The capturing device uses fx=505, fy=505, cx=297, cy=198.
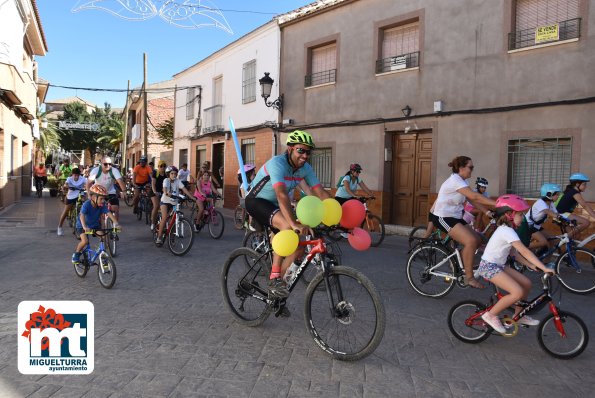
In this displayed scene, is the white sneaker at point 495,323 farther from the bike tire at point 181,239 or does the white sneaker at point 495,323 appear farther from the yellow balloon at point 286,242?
the bike tire at point 181,239

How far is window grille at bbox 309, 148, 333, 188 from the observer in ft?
50.0

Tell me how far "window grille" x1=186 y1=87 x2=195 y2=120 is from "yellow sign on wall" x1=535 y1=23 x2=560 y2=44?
16911 mm

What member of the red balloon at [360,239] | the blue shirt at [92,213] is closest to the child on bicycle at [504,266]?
the red balloon at [360,239]

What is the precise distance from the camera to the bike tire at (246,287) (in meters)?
4.68

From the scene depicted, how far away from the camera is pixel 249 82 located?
1902 cm

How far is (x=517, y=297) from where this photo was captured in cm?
A: 414

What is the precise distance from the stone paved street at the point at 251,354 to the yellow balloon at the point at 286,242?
831mm

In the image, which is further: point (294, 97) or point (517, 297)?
point (294, 97)

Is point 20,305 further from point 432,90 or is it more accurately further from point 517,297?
point 432,90

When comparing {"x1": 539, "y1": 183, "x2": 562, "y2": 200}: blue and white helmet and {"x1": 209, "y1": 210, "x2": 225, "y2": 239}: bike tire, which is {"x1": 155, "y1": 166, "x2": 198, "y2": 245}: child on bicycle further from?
{"x1": 539, "y1": 183, "x2": 562, "y2": 200}: blue and white helmet

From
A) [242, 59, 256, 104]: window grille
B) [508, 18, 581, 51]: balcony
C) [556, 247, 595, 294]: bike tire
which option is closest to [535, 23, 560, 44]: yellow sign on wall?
[508, 18, 581, 51]: balcony

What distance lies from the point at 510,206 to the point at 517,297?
84cm

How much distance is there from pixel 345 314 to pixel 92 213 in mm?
4232

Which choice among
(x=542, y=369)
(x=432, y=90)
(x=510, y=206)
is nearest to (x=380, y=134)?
(x=432, y=90)
